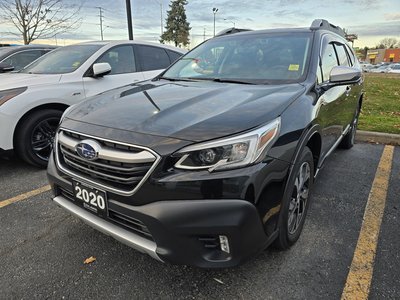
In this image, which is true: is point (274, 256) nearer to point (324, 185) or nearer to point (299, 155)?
point (299, 155)

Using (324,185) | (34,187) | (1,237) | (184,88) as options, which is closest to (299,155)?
(184,88)

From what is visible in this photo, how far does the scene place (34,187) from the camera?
3617 mm

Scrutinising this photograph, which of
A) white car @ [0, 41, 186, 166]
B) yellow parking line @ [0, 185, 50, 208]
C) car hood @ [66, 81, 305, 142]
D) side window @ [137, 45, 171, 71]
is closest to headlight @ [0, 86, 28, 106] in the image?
white car @ [0, 41, 186, 166]

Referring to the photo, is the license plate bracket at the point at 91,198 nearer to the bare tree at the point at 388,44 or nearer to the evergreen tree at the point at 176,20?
the evergreen tree at the point at 176,20

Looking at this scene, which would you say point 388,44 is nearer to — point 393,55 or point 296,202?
point 393,55

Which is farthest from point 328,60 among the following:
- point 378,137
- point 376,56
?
point 376,56

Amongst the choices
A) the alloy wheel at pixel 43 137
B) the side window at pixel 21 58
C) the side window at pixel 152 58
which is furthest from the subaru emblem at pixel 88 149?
the side window at pixel 21 58

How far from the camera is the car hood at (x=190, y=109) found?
6.06 ft

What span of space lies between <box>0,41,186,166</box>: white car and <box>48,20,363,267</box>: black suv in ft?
5.93

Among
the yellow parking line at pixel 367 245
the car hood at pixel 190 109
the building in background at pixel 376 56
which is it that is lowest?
the building in background at pixel 376 56

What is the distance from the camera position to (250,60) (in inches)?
121

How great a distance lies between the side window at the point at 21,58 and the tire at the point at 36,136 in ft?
12.3

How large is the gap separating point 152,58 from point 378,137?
400 cm

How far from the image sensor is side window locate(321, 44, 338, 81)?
2.97m
